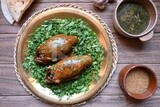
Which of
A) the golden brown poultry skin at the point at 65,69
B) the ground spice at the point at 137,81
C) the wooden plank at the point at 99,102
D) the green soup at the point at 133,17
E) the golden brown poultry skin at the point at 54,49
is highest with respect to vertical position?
the green soup at the point at 133,17

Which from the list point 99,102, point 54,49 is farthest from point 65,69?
point 99,102

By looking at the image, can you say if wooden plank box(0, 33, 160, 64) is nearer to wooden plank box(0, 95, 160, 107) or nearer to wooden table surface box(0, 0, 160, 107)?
wooden table surface box(0, 0, 160, 107)

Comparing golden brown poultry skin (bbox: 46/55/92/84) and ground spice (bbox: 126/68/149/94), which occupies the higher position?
golden brown poultry skin (bbox: 46/55/92/84)

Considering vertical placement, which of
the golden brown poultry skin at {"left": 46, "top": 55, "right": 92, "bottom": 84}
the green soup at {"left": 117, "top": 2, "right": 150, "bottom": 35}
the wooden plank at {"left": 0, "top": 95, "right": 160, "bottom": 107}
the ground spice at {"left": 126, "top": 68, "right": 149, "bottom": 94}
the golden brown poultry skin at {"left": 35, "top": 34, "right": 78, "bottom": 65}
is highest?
the green soup at {"left": 117, "top": 2, "right": 150, "bottom": 35}

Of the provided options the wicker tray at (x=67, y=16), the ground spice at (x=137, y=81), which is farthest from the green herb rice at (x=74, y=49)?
the ground spice at (x=137, y=81)

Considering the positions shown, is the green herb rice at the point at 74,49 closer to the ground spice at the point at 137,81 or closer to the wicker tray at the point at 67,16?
the wicker tray at the point at 67,16

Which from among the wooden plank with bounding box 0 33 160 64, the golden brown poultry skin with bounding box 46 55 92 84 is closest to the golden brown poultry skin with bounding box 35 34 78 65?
the golden brown poultry skin with bounding box 46 55 92 84
